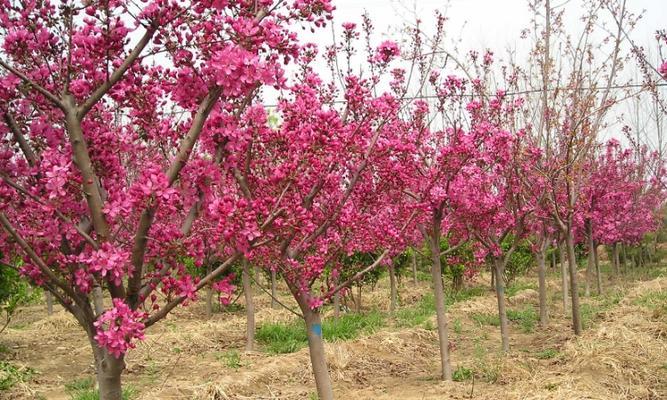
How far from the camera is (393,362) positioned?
785cm

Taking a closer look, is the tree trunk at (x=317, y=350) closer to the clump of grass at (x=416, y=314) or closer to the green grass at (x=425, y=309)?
the green grass at (x=425, y=309)

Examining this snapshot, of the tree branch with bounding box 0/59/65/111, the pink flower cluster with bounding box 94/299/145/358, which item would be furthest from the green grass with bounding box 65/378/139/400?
the tree branch with bounding box 0/59/65/111

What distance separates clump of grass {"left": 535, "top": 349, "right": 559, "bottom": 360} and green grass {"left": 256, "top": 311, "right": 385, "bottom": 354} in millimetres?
2681

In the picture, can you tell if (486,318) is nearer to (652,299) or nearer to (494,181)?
(652,299)

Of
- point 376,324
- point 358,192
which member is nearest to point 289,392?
point 358,192

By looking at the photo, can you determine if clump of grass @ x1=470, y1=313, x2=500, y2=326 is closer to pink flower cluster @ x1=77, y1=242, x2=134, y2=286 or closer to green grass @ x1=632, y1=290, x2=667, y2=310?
green grass @ x1=632, y1=290, x2=667, y2=310

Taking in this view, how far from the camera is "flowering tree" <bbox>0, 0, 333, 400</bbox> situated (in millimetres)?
2447

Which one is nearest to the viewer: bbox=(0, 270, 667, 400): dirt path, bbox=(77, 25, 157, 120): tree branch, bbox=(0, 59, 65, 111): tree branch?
bbox=(0, 59, 65, 111): tree branch

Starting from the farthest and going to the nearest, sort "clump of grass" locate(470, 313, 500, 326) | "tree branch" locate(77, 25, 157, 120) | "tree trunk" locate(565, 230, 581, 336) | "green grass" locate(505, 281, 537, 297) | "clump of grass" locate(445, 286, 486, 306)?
"green grass" locate(505, 281, 537, 297) < "clump of grass" locate(445, 286, 486, 306) < "clump of grass" locate(470, 313, 500, 326) < "tree trunk" locate(565, 230, 581, 336) < "tree branch" locate(77, 25, 157, 120)

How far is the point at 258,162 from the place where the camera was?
3.89m

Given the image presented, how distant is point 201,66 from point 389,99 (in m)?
1.93

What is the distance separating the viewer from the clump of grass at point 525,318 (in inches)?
398

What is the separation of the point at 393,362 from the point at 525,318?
415cm

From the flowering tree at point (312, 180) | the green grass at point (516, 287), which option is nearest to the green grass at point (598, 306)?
the green grass at point (516, 287)
